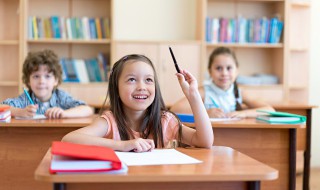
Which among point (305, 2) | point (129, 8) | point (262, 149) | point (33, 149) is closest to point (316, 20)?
point (305, 2)

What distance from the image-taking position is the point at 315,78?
551cm

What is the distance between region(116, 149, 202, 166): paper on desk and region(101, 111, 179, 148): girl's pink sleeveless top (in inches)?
12.2

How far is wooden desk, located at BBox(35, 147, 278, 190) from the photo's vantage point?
131cm

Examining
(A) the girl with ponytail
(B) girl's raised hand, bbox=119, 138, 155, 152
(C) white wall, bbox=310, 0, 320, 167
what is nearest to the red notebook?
(B) girl's raised hand, bbox=119, 138, 155, 152

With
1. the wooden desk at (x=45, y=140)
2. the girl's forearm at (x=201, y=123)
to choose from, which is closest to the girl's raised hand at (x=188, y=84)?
the girl's forearm at (x=201, y=123)

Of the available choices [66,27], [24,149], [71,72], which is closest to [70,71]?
[71,72]

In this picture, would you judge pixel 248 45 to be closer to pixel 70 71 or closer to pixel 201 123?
pixel 70 71

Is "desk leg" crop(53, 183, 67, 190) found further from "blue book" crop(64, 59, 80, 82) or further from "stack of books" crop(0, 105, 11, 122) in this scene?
"blue book" crop(64, 59, 80, 82)

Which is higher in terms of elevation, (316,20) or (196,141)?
(316,20)

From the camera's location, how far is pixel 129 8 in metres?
5.34

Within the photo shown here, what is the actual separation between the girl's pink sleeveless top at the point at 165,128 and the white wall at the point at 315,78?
3711 mm

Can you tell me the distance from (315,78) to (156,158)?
4264 mm

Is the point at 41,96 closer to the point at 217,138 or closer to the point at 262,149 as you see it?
the point at 217,138

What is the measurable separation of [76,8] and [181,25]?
42.0 inches
